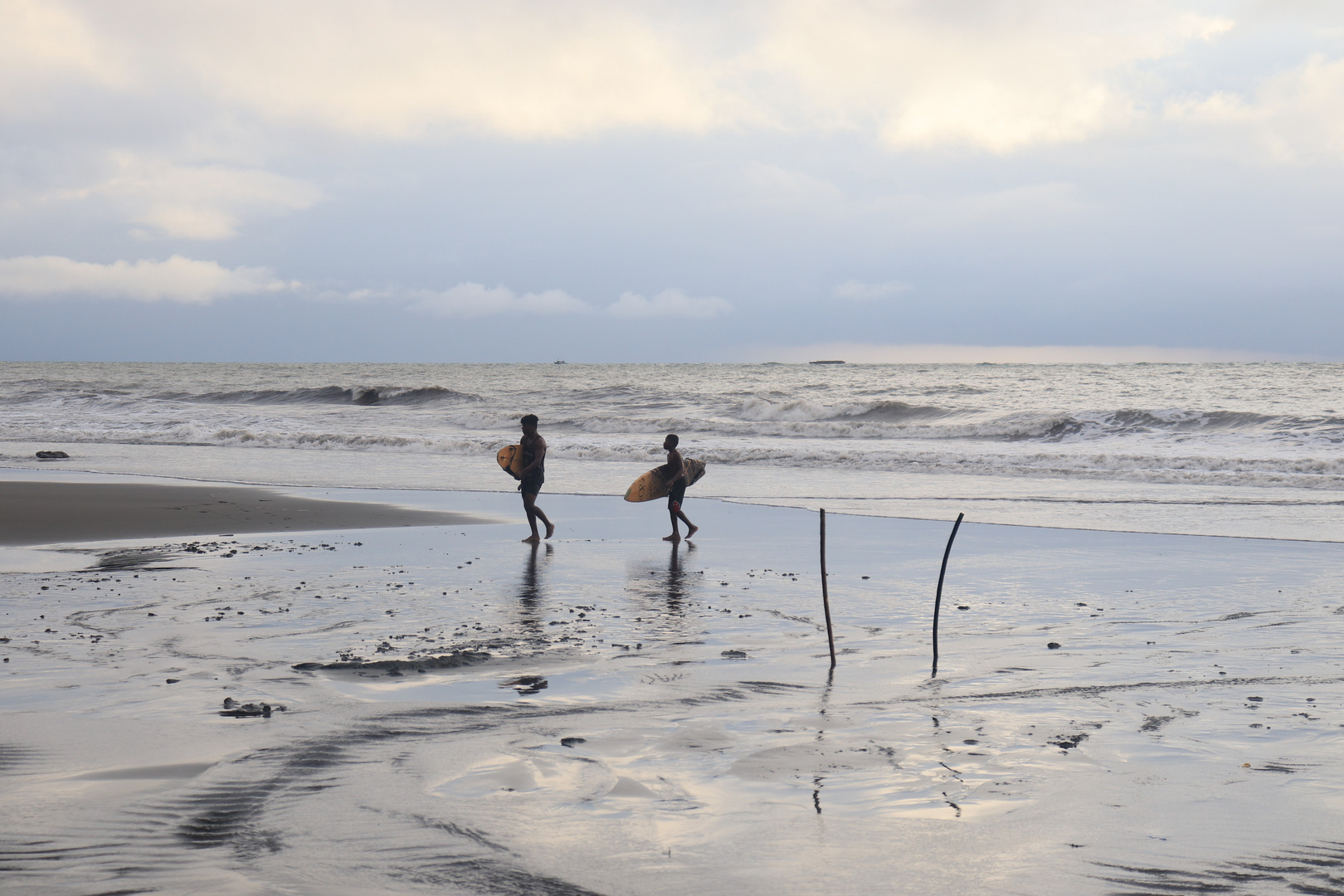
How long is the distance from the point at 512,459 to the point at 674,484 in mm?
2493

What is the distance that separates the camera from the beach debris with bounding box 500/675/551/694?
19.1ft

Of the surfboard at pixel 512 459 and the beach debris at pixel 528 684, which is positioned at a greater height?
the surfboard at pixel 512 459

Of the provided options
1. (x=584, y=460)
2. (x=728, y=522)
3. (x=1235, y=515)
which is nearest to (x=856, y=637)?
(x=728, y=522)

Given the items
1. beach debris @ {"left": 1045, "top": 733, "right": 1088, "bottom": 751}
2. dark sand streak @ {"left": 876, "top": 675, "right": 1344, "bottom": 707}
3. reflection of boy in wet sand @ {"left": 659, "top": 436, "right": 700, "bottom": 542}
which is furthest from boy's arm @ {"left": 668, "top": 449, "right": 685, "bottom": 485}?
beach debris @ {"left": 1045, "top": 733, "right": 1088, "bottom": 751}

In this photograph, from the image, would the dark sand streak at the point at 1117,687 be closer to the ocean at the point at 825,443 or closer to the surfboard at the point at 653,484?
the ocean at the point at 825,443

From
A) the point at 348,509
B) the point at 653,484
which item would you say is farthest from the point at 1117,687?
the point at 348,509

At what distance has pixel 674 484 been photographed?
13.0 metres

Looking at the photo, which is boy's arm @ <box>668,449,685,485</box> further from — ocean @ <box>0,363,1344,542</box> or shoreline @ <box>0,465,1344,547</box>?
ocean @ <box>0,363,1344,542</box>

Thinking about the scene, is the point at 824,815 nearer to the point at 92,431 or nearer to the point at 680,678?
the point at 680,678

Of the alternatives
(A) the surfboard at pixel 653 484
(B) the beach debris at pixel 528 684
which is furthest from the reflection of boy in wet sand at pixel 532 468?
(B) the beach debris at pixel 528 684

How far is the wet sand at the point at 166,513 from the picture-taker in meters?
12.9

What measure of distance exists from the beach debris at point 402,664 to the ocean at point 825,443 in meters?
10.0

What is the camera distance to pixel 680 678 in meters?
6.12

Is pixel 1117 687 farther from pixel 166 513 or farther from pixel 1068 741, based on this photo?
pixel 166 513
